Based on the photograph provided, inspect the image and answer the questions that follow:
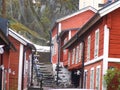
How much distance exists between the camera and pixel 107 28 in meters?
24.0

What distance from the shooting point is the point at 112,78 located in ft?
73.9

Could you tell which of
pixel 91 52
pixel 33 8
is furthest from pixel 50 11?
pixel 91 52

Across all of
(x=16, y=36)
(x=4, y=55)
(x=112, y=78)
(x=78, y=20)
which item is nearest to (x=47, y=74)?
(x=78, y=20)

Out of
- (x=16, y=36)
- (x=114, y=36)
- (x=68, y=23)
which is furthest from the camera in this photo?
(x=68, y=23)

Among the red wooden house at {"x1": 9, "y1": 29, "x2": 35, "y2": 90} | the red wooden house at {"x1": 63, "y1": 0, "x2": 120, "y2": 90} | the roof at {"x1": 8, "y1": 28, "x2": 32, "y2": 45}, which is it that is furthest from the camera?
the red wooden house at {"x1": 9, "y1": 29, "x2": 35, "y2": 90}

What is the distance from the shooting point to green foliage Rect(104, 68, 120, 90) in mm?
22330

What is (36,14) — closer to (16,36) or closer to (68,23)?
(68,23)

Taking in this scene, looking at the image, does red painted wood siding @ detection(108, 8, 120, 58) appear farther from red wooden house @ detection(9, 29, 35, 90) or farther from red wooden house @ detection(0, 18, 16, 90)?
red wooden house @ detection(9, 29, 35, 90)

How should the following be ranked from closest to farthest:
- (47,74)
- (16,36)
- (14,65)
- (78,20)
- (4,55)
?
(4,55), (16,36), (14,65), (47,74), (78,20)

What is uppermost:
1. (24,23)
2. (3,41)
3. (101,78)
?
(24,23)

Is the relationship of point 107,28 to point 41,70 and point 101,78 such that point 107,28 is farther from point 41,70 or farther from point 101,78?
point 41,70

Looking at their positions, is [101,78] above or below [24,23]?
below

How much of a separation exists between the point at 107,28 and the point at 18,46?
14.6 metres

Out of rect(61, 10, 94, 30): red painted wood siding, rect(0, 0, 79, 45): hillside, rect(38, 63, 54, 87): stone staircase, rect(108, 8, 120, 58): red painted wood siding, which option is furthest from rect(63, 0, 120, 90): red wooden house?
rect(0, 0, 79, 45): hillside
